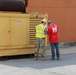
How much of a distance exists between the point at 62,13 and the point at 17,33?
6061 millimetres

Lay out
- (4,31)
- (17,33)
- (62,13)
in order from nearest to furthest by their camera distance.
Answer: (4,31), (17,33), (62,13)

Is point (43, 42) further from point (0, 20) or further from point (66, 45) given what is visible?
point (66, 45)

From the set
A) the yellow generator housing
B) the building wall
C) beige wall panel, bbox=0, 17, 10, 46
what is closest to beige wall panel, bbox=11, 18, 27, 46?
the yellow generator housing

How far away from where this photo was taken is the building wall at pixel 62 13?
63.3 feet

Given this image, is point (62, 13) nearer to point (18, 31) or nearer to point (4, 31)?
point (18, 31)

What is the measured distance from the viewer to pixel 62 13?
20.3 meters

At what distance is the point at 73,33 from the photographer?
21.0 m

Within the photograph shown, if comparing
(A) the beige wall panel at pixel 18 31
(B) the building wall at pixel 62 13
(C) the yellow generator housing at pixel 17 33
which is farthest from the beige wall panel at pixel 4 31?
(B) the building wall at pixel 62 13

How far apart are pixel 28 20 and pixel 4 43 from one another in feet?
5.44

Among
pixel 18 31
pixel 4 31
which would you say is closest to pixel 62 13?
pixel 18 31

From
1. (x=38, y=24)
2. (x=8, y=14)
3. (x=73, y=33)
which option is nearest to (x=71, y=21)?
(x=73, y=33)

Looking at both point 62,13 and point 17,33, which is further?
point 62,13

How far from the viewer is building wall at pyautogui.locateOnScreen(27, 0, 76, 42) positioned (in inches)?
759

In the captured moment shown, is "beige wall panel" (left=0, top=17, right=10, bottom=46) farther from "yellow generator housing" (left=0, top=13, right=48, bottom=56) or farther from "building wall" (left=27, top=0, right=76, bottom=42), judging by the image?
"building wall" (left=27, top=0, right=76, bottom=42)
